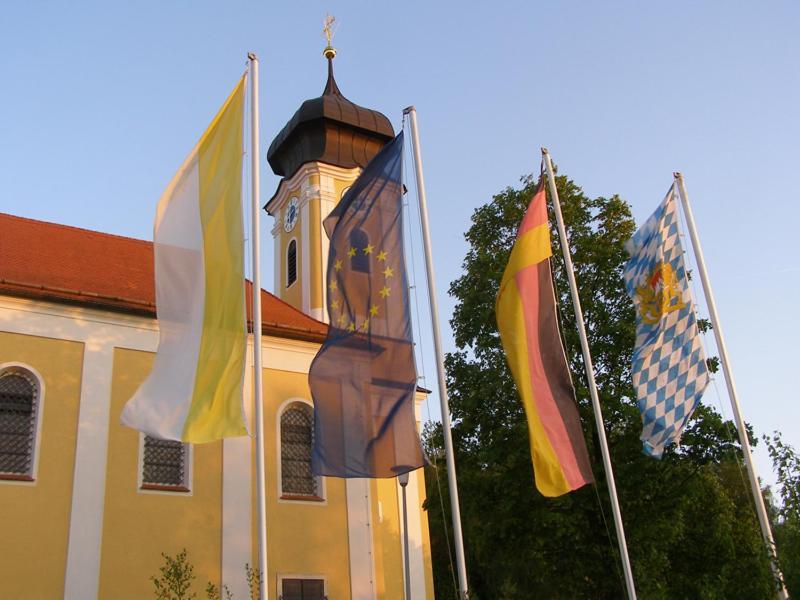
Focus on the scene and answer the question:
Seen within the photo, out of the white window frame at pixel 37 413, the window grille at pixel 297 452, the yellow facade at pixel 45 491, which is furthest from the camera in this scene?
the window grille at pixel 297 452

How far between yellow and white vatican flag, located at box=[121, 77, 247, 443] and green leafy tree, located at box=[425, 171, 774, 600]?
1084 centimetres

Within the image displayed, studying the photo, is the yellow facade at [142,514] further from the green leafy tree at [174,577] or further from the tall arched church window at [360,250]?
the tall arched church window at [360,250]

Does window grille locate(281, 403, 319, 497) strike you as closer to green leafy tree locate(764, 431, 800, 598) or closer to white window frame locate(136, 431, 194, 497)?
white window frame locate(136, 431, 194, 497)

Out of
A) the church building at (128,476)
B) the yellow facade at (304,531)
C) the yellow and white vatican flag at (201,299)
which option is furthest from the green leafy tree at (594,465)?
the yellow and white vatican flag at (201,299)

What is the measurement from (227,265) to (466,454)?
1187 centimetres

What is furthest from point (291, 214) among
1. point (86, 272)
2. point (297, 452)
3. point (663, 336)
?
point (663, 336)

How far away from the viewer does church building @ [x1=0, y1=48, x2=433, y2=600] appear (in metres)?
16.1

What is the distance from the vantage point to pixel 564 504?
2009 centimetres

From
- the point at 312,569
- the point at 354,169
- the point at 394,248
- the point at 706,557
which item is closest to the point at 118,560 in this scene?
the point at 312,569

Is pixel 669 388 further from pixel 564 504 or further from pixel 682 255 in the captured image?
pixel 564 504

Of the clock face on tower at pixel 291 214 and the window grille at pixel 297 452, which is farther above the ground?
the clock face on tower at pixel 291 214

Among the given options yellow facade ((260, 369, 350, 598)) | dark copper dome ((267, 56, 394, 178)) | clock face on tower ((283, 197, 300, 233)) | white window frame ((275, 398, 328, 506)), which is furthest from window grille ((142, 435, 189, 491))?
dark copper dome ((267, 56, 394, 178))

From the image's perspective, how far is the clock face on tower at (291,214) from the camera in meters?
29.8

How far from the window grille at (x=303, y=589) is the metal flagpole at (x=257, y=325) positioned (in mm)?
5841
